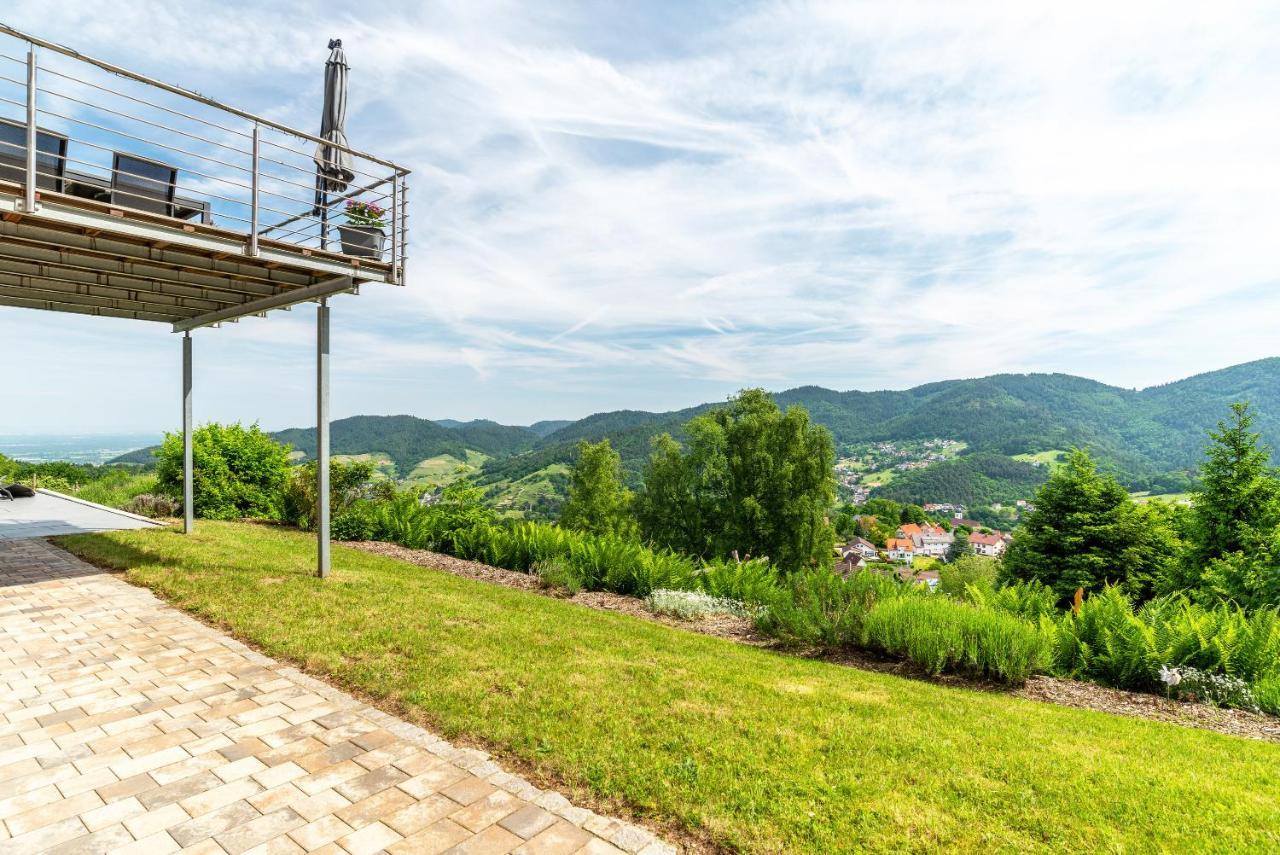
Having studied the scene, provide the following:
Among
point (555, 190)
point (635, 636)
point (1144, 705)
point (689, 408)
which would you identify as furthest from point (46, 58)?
point (689, 408)

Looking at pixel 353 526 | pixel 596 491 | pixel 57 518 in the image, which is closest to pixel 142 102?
pixel 353 526

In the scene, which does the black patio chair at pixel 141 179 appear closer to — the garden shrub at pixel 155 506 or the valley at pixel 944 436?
the garden shrub at pixel 155 506

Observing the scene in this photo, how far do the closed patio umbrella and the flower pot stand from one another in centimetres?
25

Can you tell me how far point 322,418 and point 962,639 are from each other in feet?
24.5

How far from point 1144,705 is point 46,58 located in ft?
35.3

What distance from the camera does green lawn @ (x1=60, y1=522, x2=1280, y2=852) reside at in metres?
2.82

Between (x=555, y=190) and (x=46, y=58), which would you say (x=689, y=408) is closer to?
(x=555, y=190)

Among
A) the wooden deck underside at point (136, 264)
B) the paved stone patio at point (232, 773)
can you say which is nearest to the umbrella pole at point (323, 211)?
the wooden deck underside at point (136, 264)

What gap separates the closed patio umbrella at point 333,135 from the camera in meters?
7.54

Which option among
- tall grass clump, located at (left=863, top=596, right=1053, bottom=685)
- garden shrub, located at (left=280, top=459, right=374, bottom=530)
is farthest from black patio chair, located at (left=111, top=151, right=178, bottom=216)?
tall grass clump, located at (left=863, top=596, right=1053, bottom=685)

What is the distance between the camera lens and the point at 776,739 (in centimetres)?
363

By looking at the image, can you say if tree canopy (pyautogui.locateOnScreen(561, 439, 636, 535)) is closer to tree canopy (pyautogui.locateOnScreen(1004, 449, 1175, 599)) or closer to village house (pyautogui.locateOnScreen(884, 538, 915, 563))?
tree canopy (pyautogui.locateOnScreen(1004, 449, 1175, 599))

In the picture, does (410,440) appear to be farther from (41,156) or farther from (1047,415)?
(1047,415)

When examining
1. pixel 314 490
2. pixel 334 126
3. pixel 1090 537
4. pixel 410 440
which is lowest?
pixel 1090 537
